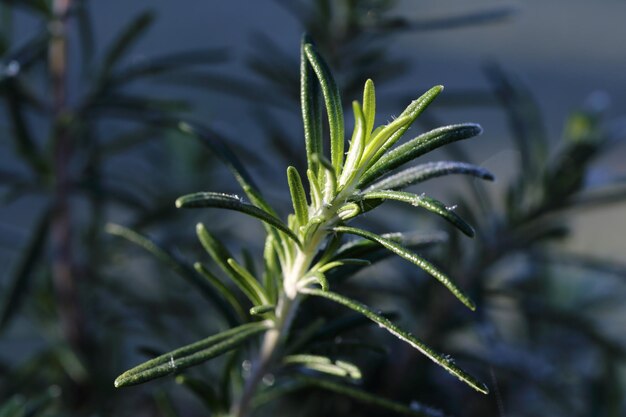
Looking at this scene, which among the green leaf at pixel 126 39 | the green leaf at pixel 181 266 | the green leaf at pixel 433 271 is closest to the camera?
the green leaf at pixel 433 271

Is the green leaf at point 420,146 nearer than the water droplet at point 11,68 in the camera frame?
Yes

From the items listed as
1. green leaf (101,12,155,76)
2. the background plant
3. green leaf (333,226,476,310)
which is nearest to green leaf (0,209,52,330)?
the background plant

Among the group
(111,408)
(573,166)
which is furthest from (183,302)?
(573,166)

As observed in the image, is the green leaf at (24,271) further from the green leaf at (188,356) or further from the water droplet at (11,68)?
the green leaf at (188,356)

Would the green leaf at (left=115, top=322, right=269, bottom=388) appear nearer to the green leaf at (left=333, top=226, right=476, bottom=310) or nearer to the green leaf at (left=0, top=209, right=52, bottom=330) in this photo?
the green leaf at (left=333, top=226, right=476, bottom=310)

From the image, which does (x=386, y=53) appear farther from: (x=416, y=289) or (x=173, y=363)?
(x=173, y=363)

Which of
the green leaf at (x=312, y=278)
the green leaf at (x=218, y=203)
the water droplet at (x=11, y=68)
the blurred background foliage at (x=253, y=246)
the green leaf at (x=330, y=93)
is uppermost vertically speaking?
the green leaf at (x=330, y=93)

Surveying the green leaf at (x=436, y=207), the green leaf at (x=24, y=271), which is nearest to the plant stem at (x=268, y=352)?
the green leaf at (x=436, y=207)

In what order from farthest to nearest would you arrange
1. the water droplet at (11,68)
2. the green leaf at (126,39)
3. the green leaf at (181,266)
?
the green leaf at (126,39), the water droplet at (11,68), the green leaf at (181,266)
